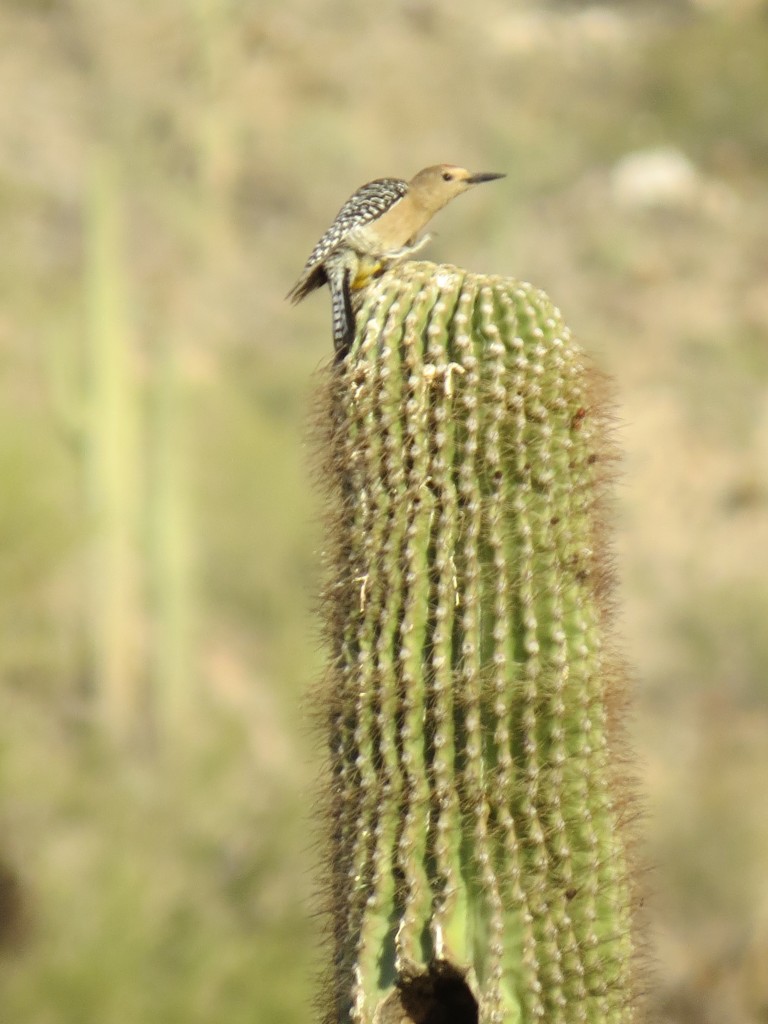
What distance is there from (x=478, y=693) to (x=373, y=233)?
7.81ft

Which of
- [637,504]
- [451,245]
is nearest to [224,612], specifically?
[637,504]

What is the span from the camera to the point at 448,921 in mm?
3180

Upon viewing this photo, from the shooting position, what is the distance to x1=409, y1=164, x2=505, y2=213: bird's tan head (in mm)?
5578

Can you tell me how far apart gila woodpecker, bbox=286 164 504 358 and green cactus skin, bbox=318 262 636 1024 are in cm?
130

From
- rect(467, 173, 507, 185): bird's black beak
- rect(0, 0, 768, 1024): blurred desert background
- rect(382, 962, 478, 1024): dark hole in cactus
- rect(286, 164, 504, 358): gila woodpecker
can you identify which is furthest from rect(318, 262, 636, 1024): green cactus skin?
rect(467, 173, 507, 185): bird's black beak

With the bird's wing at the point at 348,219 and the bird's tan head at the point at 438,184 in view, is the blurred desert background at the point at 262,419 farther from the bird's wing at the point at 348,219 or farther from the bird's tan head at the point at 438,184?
the bird's tan head at the point at 438,184

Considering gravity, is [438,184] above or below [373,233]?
above

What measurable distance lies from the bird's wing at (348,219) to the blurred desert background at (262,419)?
1.03 m

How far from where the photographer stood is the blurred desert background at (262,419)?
11.3m

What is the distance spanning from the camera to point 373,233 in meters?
5.23

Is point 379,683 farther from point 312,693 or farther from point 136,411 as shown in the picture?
point 136,411

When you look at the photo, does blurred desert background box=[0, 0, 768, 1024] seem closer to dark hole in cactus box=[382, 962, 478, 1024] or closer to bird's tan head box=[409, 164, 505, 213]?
dark hole in cactus box=[382, 962, 478, 1024]

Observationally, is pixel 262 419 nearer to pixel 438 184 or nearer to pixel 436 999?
pixel 438 184

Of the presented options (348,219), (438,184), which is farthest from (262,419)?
(348,219)
